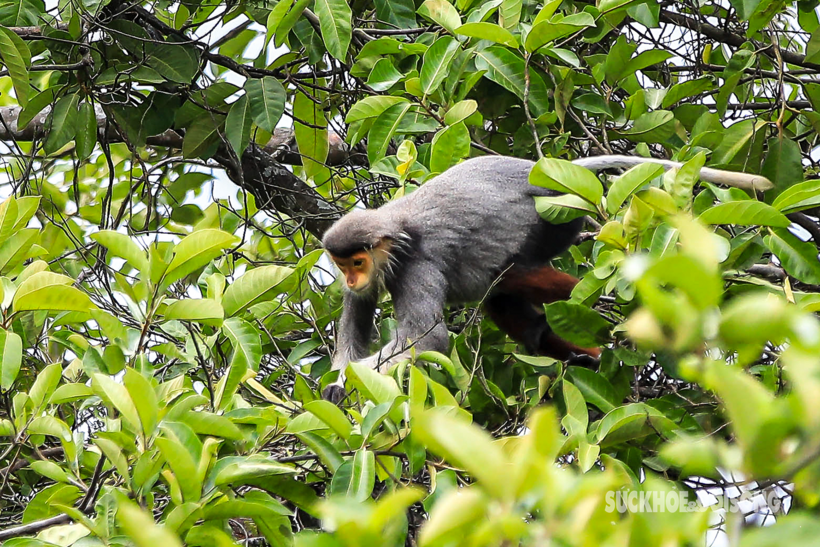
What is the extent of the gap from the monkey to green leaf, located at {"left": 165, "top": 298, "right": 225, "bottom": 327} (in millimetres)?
1183

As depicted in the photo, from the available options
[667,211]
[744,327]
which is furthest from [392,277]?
[744,327]

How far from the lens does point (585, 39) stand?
3.49 meters

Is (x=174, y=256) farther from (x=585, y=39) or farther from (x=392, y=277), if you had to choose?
(x=585, y=39)

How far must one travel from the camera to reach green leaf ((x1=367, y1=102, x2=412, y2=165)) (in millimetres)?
3254

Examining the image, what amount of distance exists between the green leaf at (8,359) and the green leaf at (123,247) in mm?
355

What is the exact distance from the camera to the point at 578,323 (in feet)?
8.69

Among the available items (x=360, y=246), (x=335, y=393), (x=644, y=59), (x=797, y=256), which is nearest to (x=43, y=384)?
→ (x=335, y=393)

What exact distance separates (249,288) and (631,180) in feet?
3.84

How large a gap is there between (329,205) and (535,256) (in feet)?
3.71

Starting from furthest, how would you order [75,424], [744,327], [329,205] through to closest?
[329,205], [75,424], [744,327]

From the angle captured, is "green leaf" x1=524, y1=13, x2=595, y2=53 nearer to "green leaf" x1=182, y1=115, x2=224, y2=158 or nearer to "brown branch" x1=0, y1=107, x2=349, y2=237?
"brown branch" x1=0, y1=107, x2=349, y2=237

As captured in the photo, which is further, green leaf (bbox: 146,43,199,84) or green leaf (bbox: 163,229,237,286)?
green leaf (bbox: 146,43,199,84)

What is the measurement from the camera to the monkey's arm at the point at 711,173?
9.89ft

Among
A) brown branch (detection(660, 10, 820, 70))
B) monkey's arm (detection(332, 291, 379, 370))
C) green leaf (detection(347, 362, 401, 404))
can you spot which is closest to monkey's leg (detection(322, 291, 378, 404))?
monkey's arm (detection(332, 291, 379, 370))
